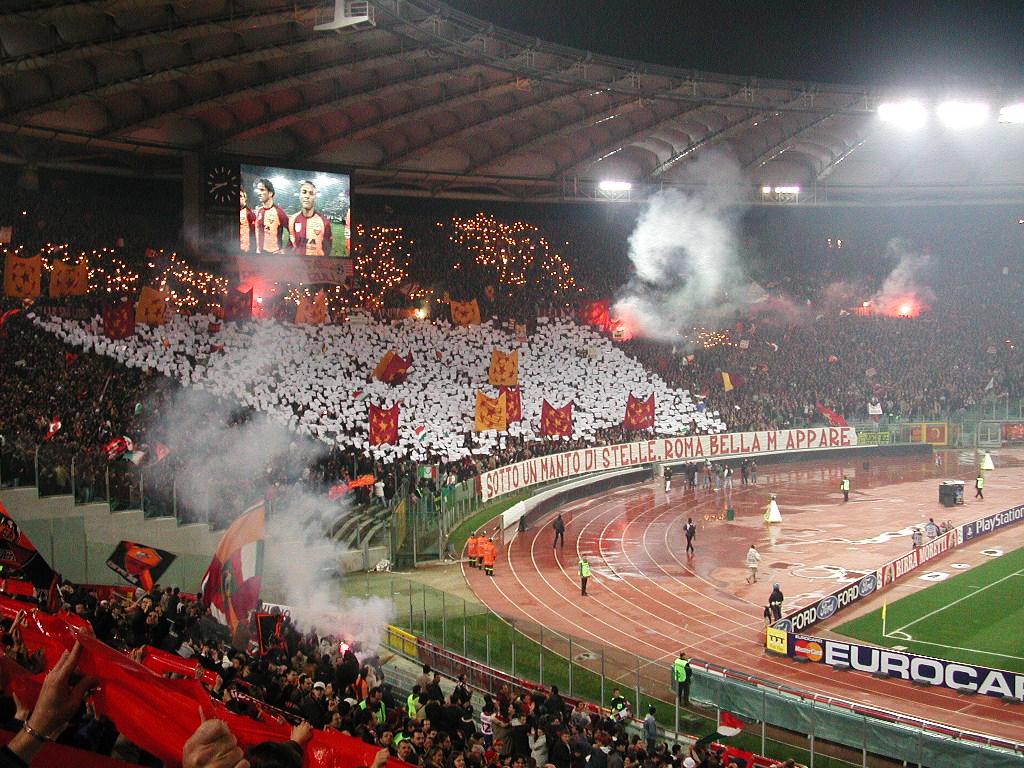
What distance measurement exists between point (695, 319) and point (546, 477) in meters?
21.0

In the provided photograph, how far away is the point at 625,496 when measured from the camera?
41.4 metres

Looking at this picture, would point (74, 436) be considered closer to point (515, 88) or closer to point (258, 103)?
point (258, 103)

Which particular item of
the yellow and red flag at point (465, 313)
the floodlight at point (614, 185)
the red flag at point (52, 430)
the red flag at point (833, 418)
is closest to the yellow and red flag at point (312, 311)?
the yellow and red flag at point (465, 313)

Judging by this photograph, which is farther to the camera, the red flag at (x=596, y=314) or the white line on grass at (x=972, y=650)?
the red flag at (x=596, y=314)

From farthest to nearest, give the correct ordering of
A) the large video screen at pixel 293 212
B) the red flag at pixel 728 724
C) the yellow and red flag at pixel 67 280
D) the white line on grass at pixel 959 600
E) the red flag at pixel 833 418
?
the red flag at pixel 833 418 → the large video screen at pixel 293 212 → the yellow and red flag at pixel 67 280 → the white line on grass at pixel 959 600 → the red flag at pixel 728 724

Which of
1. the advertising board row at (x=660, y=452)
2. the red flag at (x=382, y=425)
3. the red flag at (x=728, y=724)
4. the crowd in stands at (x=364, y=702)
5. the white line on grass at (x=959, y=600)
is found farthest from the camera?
the advertising board row at (x=660, y=452)

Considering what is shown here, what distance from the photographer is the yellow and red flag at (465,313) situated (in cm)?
4812

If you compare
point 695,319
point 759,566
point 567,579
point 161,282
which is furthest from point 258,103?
point 695,319

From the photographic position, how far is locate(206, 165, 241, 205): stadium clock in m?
36.7

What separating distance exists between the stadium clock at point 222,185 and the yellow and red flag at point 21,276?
23.2 ft

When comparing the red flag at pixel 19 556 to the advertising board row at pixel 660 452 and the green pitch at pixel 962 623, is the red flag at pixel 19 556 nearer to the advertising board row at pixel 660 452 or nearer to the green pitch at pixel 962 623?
the green pitch at pixel 962 623

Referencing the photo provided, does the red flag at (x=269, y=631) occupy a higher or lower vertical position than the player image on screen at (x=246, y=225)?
lower

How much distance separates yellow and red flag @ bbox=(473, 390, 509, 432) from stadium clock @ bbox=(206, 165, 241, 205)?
11259 mm

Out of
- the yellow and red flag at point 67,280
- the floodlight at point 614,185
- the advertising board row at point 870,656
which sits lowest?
the advertising board row at point 870,656
